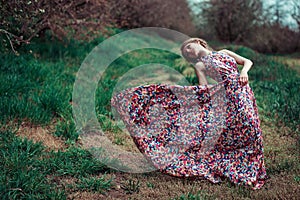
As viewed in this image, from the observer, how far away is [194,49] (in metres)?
4.06

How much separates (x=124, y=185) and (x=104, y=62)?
5476 millimetres

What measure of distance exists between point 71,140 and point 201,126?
73.4 inches

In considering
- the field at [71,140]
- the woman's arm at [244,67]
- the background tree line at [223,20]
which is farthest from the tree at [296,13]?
the woman's arm at [244,67]

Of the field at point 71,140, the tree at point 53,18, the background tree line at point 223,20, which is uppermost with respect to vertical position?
the tree at point 53,18

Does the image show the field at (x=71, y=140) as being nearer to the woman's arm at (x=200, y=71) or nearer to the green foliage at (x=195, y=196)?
the green foliage at (x=195, y=196)

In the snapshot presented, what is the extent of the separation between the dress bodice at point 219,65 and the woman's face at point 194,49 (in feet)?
0.27

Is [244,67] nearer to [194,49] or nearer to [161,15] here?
[194,49]

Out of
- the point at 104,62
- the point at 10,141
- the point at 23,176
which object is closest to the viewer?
the point at 23,176

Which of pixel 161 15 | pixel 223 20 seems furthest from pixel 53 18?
pixel 223 20

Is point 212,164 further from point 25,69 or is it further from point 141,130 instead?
point 25,69

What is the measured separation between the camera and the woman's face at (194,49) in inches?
160

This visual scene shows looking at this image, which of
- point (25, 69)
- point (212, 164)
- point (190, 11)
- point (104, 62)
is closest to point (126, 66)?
point (104, 62)

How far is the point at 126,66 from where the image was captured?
898 cm

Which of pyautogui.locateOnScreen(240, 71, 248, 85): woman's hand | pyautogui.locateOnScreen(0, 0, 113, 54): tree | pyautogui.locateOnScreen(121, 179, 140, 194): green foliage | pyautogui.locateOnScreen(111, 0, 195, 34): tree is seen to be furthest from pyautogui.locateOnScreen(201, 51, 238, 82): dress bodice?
pyautogui.locateOnScreen(111, 0, 195, 34): tree
